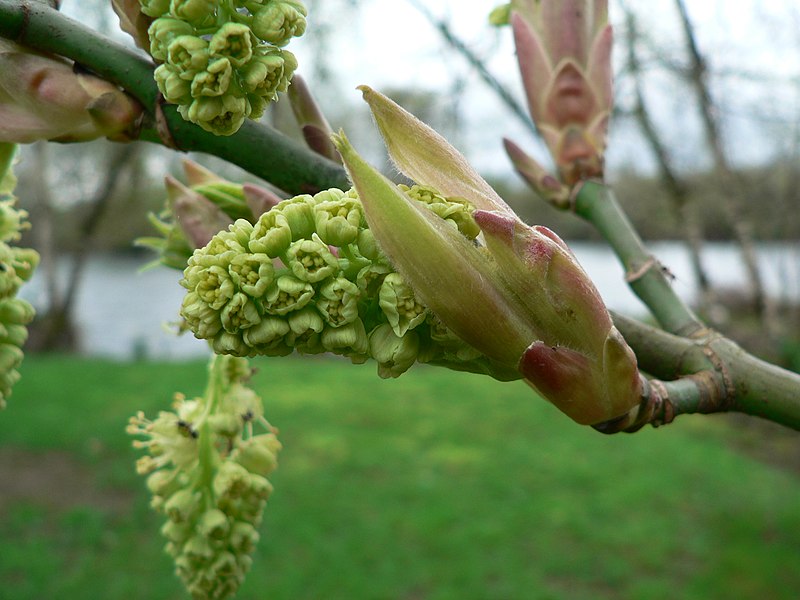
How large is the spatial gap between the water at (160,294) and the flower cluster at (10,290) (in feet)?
38.7

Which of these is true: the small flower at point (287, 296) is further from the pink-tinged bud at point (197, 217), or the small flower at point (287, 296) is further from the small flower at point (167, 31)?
the pink-tinged bud at point (197, 217)

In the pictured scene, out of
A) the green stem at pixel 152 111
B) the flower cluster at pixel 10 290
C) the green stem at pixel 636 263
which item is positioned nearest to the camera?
the green stem at pixel 152 111

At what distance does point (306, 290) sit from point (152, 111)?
0.35m

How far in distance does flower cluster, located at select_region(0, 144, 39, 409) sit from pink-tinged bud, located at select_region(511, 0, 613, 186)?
726 mm

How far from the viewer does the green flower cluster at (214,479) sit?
96 cm

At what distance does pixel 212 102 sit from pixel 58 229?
18624mm

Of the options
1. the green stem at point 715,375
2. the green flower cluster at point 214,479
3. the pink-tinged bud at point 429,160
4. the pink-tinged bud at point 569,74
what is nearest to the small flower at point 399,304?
the pink-tinged bud at point 429,160

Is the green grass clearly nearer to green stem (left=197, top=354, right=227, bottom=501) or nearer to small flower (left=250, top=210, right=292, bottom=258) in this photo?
green stem (left=197, top=354, right=227, bottom=501)

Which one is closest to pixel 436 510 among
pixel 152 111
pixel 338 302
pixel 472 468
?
pixel 472 468

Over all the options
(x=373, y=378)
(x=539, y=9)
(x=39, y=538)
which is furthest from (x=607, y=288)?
(x=539, y=9)

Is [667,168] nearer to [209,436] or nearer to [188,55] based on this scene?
[209,436]

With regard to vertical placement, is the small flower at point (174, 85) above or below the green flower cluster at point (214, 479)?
above

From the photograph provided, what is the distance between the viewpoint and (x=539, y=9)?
3.59 ft

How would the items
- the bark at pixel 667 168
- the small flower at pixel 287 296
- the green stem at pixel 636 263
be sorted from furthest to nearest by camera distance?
the bark at pixel 667 168 → the green stem at pixel 636 263 → the small flower at pixel 287 296
